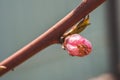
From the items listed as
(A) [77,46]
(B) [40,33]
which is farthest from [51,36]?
(B) [40,33]

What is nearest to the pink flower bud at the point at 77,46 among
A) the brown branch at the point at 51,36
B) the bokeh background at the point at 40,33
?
the brown branch at the point at 51,36

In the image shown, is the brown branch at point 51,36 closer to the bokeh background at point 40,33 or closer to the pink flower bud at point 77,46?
the pink flower bud at point 77,46

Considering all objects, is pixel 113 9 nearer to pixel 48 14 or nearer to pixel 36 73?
pixel 48 14

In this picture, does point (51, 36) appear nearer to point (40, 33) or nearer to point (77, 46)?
point (77, 46)

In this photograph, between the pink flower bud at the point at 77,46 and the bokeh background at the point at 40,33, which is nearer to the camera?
the pink flower bud at the point at 77,46

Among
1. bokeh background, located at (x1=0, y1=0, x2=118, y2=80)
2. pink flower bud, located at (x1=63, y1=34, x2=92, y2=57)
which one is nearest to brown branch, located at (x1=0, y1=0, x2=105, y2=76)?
pink flower bud, located at (x1=63, y1=34, x2=92, y2=57)

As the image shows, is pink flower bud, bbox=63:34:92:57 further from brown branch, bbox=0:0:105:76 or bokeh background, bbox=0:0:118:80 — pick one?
bokeh background, bbox=0:0:118:80
